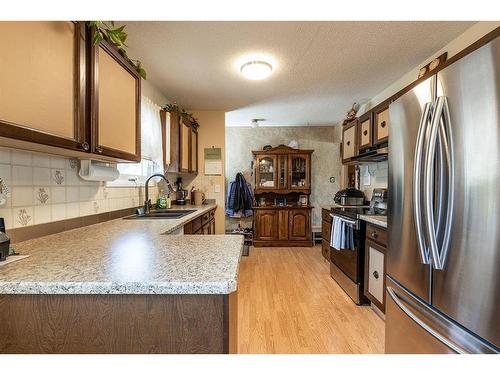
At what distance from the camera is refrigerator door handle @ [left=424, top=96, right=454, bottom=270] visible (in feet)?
3.00

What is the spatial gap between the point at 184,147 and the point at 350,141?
6.93 feet

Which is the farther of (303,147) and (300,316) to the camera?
(303,147)

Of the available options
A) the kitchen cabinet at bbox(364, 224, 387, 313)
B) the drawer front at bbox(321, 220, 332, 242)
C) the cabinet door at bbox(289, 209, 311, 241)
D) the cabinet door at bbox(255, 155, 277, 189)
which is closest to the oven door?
the kitchen cabinet at bbox(364, 224, 387, 313)

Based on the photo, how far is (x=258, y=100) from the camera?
3.43 meters

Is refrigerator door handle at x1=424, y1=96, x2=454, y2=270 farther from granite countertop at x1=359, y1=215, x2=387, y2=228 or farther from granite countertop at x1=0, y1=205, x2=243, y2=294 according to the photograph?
granite countertop at x1=359, y1=215, x2=387, y2=228

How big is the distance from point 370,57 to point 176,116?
6.64 feet

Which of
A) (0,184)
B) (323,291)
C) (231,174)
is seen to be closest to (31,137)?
(0,184)

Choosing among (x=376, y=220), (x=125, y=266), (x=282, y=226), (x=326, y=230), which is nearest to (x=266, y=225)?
(x=282, y=226)

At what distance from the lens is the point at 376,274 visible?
2096 mm

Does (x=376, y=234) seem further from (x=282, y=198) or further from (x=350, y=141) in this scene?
(x=282, y=198)

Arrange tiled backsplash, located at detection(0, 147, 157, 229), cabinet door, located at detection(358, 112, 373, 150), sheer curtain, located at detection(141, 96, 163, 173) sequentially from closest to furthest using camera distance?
tiled backsplash, located at detection(0, 147, 157, 229), sheer curtain, located at detection(141, 96, 163, 173), cabinet door, located at detection(358, 112, 373, 150)

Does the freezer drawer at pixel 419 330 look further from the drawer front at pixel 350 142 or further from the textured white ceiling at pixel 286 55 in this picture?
the drawer front at pixel 350 142

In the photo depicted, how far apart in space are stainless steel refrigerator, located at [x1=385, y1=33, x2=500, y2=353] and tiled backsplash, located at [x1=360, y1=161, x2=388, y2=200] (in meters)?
1.86

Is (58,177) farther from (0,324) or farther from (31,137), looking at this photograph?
(0,324)
